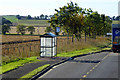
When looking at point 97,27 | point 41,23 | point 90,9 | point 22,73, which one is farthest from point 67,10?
point 41,23

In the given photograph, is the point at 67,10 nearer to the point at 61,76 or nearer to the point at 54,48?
the point at 54,48

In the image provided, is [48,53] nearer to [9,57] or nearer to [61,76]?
[9,57]

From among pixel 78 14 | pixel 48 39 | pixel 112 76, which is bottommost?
pixel 112 76

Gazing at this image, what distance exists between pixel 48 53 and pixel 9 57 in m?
4.49

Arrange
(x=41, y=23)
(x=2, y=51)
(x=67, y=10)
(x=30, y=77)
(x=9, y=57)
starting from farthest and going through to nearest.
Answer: (x=41, y=23) < (x=67, y=10) < (x=2, y=51) < (x=9, y=57) < (x=30, y=77)

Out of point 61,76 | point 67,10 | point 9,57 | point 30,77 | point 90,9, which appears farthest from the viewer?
point 90,9

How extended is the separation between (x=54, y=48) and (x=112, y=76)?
40.9 ft

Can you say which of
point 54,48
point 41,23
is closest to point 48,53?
point 54,48

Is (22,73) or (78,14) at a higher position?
(78,14)

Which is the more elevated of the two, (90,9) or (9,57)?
(90,9)

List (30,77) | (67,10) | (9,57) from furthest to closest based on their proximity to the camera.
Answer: (67,10), (9,57), (30,77)

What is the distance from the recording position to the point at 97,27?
6931 cm

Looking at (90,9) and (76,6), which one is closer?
(76,6)

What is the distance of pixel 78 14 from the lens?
2003 inches
